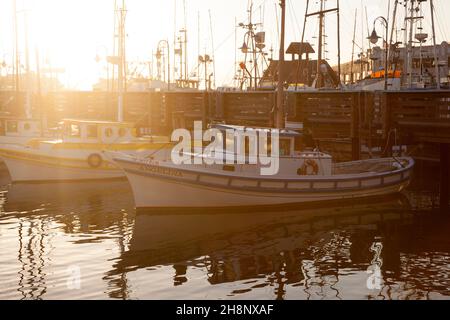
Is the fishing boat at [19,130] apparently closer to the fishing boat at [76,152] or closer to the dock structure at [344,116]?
the fishing boat at [76,152]

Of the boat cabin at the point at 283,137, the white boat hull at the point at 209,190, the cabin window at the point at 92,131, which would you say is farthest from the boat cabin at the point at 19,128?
the boat cabin at the point at 283,137

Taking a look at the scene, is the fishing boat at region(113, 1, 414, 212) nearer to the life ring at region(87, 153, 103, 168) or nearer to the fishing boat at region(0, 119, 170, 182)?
the life ring at region(87, 153, 103, 168)

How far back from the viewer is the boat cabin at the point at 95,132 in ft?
98.8

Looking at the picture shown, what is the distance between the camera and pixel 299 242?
1742cm

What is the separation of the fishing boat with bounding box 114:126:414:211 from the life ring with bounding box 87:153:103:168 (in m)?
7.94

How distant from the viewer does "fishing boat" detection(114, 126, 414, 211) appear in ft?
68.2

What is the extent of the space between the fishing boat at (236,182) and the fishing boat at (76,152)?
304 inches

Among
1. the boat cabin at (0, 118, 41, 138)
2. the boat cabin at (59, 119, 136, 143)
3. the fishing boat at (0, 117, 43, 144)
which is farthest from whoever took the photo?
the boat cabin at (0, 118, 41, 138)

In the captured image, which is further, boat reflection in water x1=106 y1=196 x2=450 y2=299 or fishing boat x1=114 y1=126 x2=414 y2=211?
fishing boat x1=114 y1=126 x2=414 y2=211

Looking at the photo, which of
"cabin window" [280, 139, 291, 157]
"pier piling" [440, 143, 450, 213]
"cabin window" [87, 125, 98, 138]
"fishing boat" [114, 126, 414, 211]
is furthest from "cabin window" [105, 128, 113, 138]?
"pier piling" [440, 143, 450, 213]

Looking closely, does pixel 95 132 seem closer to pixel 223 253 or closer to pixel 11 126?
pixel 11 126

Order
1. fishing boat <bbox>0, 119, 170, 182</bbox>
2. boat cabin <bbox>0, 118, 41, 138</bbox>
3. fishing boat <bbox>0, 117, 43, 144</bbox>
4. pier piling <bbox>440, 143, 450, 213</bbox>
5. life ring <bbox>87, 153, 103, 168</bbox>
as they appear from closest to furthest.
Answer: pier piling <bbox>440, 143, 450, 213</bbox>
fishing boat <bbox>0, 119, 170, 182</bbox>
life ring <bbox>87, 153, 103, 168</bbox>
fishing boat <bbox>0, 117, 43, 144</bbox>
boat cabin <bbox>0, 118, 41, 138</bbox>

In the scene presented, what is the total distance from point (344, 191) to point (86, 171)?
1418 cm
